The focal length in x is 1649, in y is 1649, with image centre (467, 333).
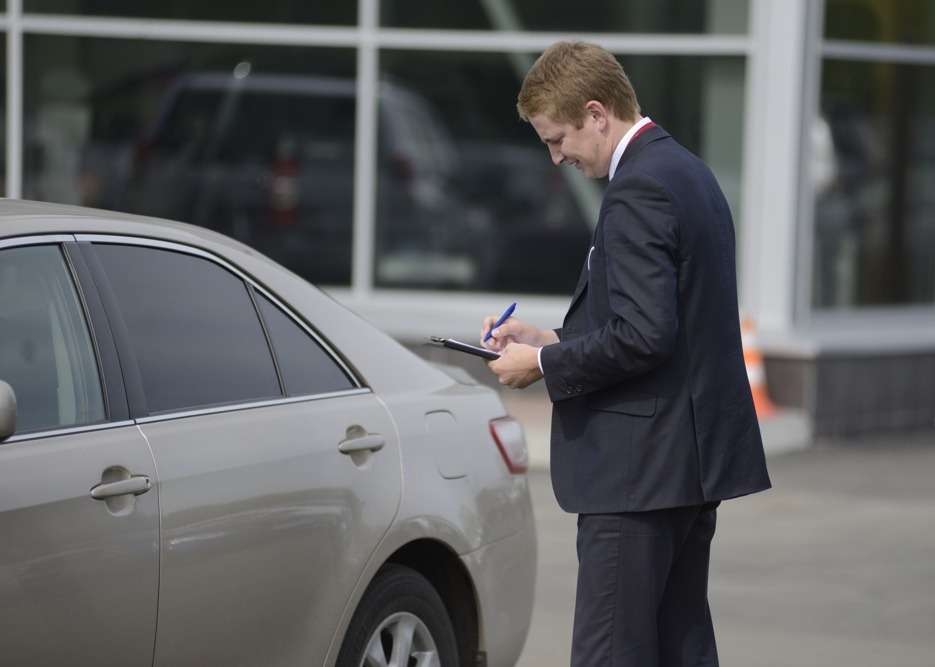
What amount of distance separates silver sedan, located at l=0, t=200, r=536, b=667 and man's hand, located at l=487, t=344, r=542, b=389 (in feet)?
1.66

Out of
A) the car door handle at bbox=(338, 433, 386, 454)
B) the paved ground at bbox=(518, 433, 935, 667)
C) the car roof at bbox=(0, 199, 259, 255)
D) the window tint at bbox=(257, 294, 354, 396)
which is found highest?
the car roof at bbox=(0, 199, 259, 255)

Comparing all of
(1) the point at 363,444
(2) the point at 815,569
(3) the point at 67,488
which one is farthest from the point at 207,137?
(3) the point at 67,488

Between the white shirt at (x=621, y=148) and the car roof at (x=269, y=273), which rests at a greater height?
the white shirt at (x=621, y=148)

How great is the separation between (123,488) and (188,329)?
1.84ft

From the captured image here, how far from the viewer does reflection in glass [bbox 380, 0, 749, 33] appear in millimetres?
11914

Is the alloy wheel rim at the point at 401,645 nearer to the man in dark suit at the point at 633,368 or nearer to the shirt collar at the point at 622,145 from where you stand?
the man in dark suit at the point at 633,368

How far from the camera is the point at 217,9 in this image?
40.7 ft

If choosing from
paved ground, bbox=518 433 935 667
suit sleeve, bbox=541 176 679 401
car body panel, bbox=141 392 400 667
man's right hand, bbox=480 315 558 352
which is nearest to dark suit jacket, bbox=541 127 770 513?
suit sleeve, bbox=541 176 679 401

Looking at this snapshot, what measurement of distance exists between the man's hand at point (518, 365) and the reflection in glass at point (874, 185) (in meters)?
8.29

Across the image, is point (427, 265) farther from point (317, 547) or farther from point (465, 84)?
point (317, 547)

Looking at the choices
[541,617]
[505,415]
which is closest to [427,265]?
[541,617]

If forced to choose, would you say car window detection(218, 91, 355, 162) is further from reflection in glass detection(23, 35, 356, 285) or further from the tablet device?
the tablet device

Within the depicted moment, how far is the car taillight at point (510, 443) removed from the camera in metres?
4.81

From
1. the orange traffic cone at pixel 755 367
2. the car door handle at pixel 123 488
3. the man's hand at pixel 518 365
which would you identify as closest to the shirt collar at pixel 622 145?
the man's hand at pixel 518 365
